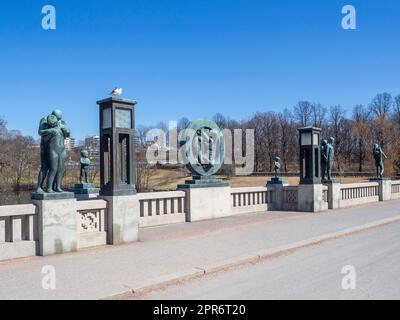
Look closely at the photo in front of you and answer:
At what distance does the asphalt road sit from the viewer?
575cm

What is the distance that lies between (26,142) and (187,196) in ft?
168

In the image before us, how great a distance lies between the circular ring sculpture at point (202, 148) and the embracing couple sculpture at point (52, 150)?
590 centimetres

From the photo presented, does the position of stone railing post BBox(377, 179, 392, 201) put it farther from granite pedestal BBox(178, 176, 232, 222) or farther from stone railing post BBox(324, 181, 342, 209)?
granite pedestal BBox(178, 176, 232, 222)

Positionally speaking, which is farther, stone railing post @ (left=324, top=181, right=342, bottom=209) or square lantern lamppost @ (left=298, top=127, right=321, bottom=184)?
stone railing post @ (left=324, top=181, right=342, bottom=209)

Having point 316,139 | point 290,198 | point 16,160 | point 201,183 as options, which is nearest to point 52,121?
point 201,183

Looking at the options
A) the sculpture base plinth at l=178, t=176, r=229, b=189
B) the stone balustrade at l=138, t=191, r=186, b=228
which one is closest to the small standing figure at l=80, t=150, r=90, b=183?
the sculpture base plinth at l=178, t=176, r=229, b=189

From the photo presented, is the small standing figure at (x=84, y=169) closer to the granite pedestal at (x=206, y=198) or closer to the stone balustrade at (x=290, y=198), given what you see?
the granite pedestal at (x=206, y=198)

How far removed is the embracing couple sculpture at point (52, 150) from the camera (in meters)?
8.55

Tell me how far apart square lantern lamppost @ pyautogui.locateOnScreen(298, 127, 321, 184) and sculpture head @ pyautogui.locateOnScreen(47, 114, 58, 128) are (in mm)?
10698

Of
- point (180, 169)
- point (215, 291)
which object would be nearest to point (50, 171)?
point (215, 291)

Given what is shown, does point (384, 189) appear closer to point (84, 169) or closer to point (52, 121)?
point (84, 169)
